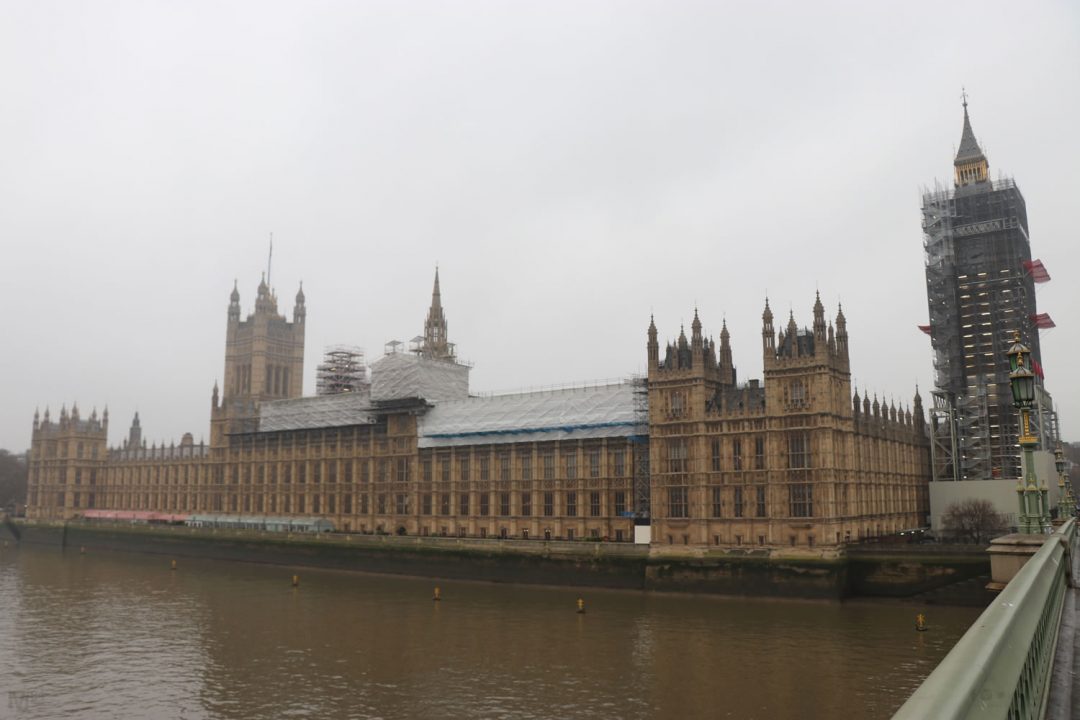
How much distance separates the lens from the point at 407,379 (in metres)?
104

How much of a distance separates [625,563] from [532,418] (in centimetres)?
2397

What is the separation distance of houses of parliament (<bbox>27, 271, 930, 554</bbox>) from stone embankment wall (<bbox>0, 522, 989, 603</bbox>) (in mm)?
2417

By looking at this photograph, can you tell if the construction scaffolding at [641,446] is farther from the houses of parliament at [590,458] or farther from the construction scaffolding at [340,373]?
the construction scaffolding at [340,373]

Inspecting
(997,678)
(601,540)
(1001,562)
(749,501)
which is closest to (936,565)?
(749,501)

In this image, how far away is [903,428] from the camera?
296ft

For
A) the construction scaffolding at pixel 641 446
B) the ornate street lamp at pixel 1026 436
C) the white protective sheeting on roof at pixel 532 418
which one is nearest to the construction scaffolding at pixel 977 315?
the construction scaffolding at pixel 641 446

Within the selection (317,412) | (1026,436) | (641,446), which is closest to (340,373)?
(317,412)

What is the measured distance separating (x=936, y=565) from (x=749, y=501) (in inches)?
583

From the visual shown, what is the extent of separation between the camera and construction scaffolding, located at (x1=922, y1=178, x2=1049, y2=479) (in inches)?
3762

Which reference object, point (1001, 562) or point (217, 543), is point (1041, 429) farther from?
point (217, 543)

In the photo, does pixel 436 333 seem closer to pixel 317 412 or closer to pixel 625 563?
pixel 317 412

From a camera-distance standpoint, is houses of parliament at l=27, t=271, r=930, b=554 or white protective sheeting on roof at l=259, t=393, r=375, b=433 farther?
white protective sheeting on roof at l=259, t=393, r=375, b=433

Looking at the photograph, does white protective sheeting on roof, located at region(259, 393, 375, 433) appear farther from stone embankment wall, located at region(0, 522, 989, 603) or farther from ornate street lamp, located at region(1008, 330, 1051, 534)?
ornate street lamp, located at region(1008, 330, 1051, 534)

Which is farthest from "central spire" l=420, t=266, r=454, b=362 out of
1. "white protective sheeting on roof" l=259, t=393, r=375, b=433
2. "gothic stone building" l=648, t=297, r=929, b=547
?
"gothic stone building" l=648, t=297, r=929, b=547
